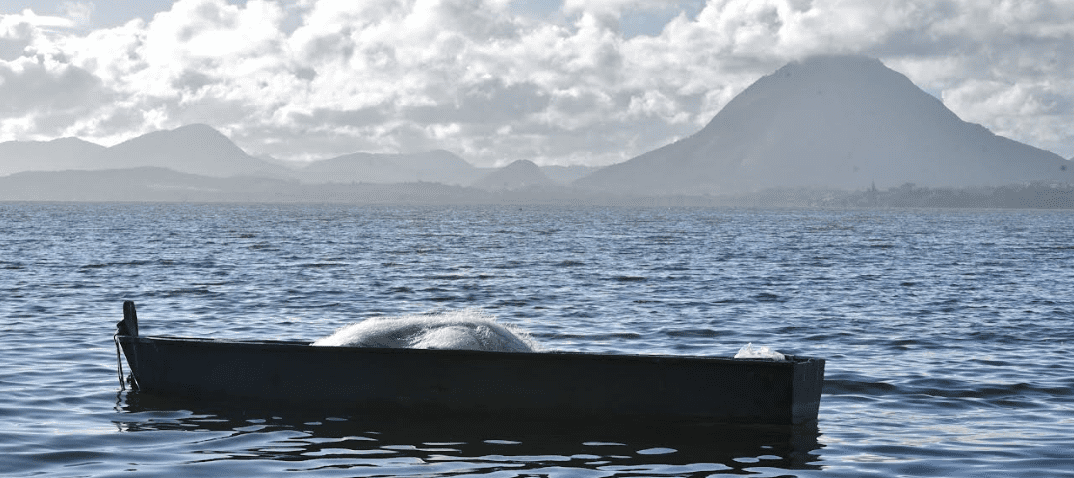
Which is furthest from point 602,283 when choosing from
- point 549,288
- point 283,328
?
point 283,328

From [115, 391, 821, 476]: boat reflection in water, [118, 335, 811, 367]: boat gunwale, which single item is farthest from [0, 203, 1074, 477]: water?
[118, 335, 811, 367]: boat gunwale

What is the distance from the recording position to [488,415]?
1681cm

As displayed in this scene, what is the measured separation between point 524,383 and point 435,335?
171 cm

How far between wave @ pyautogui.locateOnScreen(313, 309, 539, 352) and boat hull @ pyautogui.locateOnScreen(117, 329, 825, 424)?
0.45 metres

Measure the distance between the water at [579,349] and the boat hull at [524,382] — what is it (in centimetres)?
29

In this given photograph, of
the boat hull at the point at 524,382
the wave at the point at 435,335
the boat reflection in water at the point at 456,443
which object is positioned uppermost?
the wave at the point at 435,335

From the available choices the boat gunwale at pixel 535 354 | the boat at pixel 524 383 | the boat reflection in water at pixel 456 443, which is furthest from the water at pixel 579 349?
the boat gunwale at pixel 535 354

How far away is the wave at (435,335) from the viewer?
17.3 meters

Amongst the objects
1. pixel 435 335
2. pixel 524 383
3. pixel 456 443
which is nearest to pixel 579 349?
pixel 435 335

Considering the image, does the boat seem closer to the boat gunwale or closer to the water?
the boat gunwale

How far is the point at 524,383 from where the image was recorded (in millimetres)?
16656

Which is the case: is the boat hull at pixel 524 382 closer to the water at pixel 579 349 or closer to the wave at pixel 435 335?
the water at pixel 579 349

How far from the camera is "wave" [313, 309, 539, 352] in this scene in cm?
1733

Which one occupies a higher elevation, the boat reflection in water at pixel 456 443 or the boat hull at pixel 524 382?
the boat hull at pixel 524 382
